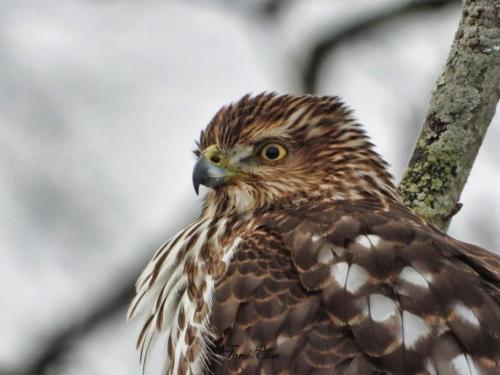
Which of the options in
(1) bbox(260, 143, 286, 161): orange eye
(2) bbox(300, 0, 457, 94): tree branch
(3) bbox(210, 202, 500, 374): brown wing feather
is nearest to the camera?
(3) bbox(210, 202, 500, 374): brown wing feather

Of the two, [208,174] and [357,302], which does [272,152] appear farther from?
[357,302]

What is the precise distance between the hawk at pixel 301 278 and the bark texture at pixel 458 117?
0.19m

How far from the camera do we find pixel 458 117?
5543mm

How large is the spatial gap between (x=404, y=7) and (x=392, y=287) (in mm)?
3044

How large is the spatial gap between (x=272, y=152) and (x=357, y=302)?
1383 mm

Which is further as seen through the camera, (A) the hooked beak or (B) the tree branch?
(B) the tree branch

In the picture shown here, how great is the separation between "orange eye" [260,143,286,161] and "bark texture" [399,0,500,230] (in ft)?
2.07

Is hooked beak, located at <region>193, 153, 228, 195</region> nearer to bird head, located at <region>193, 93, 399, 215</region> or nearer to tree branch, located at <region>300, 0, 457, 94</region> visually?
bird head, located at <region>193, 93, 399, 215</region>

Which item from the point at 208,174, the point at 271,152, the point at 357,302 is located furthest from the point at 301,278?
the point at 271,152

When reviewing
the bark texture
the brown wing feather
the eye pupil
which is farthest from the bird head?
the brown wing feather

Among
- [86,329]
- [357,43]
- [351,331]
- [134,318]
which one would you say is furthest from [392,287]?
[357,43]

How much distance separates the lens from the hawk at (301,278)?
446 centimetres

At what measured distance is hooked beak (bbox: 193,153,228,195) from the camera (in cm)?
560

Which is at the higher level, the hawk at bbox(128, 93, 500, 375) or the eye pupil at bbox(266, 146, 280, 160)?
the eye pupil at bbox(266, 146, 280, 160)
